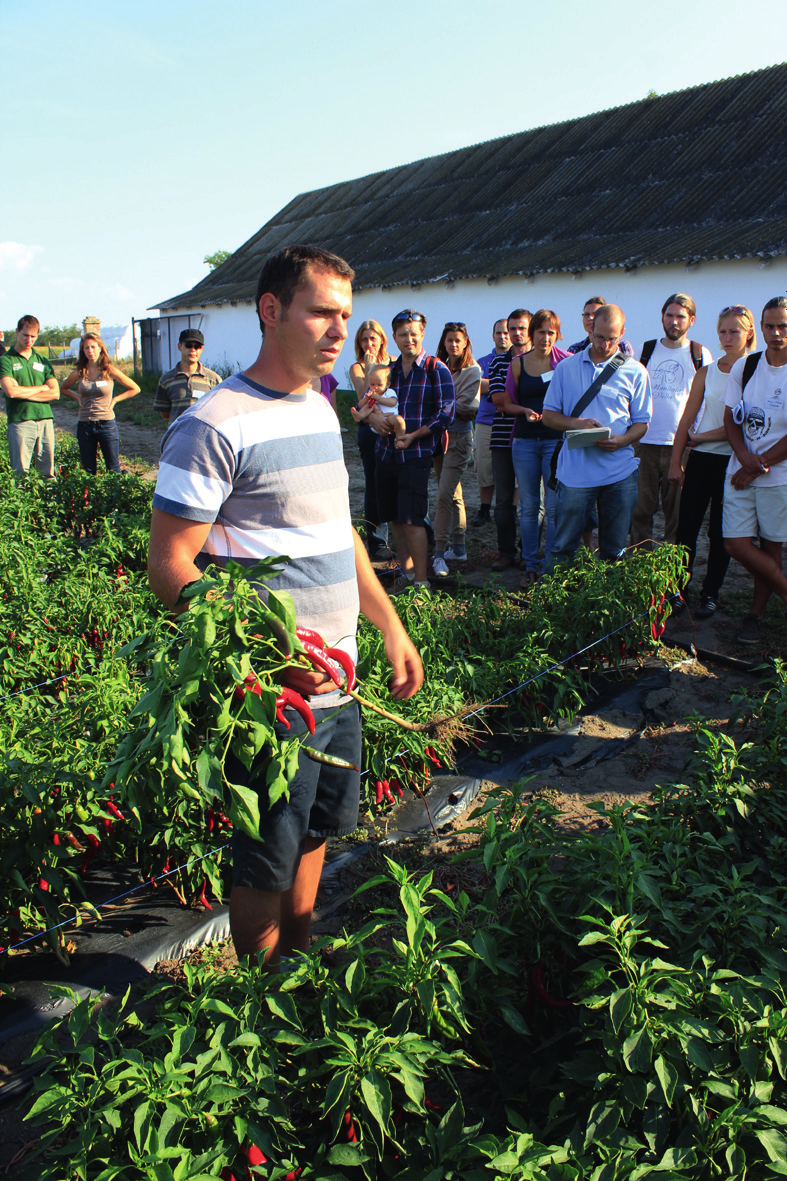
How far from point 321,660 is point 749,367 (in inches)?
159

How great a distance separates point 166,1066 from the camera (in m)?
1.38

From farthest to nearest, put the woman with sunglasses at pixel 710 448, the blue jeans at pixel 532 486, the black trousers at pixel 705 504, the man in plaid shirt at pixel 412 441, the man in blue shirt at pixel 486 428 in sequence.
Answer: the man in blue shirt at pixel 486 428
the blue jeans at pixel 532 486
the man in plaid shirt at pixel 412 441
the black trousers at pixel 705 504
the woman with sunglasses at pixel 710 448

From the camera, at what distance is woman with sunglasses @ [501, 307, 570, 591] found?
5770mm

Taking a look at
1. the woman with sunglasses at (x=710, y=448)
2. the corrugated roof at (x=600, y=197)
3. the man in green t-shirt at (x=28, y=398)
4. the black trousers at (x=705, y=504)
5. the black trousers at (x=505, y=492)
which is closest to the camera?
the woman with sunglasses at (x=710, y=448)

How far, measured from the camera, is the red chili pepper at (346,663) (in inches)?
72.6

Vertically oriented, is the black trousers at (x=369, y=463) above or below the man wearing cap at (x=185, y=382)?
below

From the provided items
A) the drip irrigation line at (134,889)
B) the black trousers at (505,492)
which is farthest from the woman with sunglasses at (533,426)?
the drip irrigation line at (134,889)

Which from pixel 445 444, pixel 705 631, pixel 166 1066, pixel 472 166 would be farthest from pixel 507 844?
pixel 472 166

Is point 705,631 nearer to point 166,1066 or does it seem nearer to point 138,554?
point 138,554

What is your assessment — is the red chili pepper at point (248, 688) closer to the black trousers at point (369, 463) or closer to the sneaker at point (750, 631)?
the sneaker at point (750, 631)

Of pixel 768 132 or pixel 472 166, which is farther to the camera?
pixel 472 166

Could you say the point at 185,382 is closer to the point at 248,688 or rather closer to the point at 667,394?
the point at 667,394

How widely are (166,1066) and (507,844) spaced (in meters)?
0.94

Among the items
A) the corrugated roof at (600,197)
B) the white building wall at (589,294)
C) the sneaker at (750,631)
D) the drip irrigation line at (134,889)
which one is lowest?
the drip irrigation line at (134,889)
